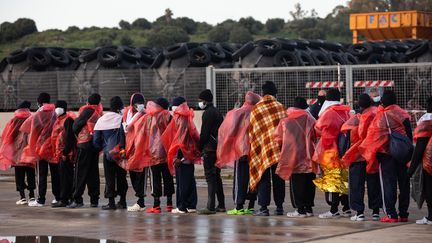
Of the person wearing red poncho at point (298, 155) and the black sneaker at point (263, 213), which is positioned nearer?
the person wearing red poncho at point (298, 155)

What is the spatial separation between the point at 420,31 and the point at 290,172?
35913 millimetres

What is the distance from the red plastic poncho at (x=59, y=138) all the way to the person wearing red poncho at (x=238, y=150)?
9.40 ft

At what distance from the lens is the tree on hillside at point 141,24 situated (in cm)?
9981

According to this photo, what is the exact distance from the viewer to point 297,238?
545 inches

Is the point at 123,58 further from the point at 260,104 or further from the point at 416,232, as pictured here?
the point at 416,232

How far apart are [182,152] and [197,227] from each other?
206 centimetres

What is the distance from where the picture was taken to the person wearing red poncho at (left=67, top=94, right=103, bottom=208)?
18234 mm

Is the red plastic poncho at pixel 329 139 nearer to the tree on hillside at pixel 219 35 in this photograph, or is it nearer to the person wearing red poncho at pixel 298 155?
the person wearing red poncho at pixel 298 155

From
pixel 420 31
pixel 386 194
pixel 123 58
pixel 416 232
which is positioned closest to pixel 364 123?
pixel 386 194

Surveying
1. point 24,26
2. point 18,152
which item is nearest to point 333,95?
point 18,152

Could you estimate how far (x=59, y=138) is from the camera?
18.6m

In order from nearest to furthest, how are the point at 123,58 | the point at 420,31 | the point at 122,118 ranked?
1. the point at 122,118
2. the point at 123,58
3. the point at 420,31

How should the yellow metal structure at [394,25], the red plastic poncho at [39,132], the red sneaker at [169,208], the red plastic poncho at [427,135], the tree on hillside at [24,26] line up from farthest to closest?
the tree on hillside at [24,26], the yellow metal structure at [394,25], the red plastic poncho at [39,132], the red sneaker at [169,208], the red plastic poncho at [427,135]

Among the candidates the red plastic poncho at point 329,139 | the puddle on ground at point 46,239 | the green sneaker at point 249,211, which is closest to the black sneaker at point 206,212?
the green sneaker at point 249,211
